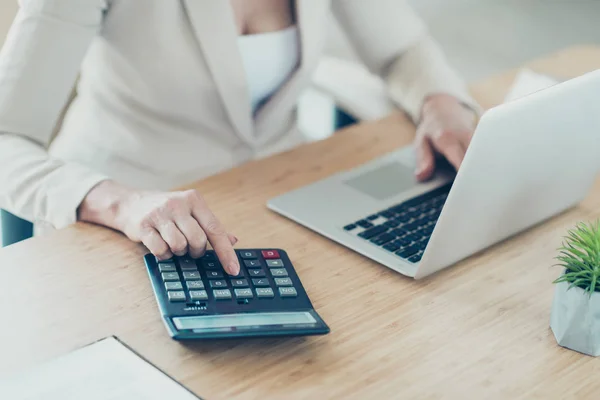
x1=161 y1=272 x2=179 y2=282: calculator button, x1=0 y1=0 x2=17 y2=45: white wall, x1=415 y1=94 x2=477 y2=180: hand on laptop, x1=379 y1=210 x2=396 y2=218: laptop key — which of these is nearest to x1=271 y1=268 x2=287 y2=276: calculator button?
x1=161 y1=272 x2=179 y2=282: calculator button

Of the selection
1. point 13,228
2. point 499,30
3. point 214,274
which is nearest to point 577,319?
point 214,274

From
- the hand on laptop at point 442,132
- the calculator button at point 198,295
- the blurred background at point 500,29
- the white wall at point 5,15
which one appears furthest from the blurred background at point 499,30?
the calculator button at point 198,295

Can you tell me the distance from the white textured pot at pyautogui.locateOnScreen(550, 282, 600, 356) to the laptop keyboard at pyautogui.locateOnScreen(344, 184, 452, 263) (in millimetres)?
198

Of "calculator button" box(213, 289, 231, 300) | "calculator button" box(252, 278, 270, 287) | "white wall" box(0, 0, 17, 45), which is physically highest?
"white wall" box(0, 0, 17, 45)

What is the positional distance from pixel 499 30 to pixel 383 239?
3034mm

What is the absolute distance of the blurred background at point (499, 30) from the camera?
346 cm

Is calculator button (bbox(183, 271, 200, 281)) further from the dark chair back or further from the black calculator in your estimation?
the dark chair back

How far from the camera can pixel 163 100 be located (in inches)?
52.4

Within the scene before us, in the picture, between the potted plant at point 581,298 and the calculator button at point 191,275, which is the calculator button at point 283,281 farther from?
the potted plant at point 581,298

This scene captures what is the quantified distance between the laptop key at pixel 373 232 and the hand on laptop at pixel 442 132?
0.18 metres

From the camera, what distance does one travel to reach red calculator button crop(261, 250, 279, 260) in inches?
37.9

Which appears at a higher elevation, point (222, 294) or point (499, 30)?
point (222, 294)

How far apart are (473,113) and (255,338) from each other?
75 cm

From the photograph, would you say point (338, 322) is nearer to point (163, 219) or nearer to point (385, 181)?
point (163, 219)
